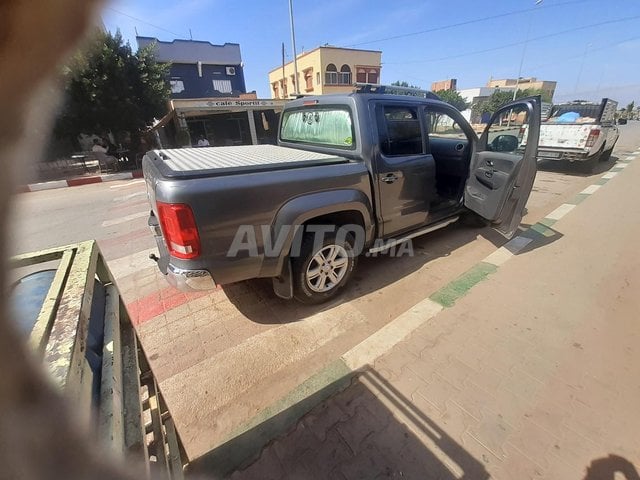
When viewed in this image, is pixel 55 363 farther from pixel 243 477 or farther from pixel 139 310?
pixel 139 310

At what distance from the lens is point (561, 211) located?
5395 millimetres

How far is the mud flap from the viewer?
2.67 metres

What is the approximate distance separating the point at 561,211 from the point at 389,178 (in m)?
4.41

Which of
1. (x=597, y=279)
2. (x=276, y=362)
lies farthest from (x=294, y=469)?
(x=597, y=279)

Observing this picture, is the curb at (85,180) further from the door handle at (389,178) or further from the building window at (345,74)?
the building window at (345,74)

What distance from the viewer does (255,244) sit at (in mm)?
2348

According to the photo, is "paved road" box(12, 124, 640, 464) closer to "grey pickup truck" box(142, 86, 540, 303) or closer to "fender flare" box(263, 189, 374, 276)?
"grey pickup truck" box(142, 86, 540, 303)

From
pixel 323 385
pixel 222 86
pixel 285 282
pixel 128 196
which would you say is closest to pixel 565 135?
pixel 285 282

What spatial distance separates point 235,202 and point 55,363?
4.73 feet

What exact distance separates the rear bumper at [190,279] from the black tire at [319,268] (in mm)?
794

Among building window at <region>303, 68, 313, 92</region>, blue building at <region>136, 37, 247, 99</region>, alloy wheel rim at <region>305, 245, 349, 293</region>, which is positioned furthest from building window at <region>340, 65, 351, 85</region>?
alloy wheel rim at <region>305, 245, 349, 293</region>

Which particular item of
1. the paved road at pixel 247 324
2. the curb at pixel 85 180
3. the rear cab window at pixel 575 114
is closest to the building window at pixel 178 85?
the curb at pixel 85 180

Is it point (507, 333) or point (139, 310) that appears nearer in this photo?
point (507, 333)

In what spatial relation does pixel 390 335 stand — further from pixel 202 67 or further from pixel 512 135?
pixel 202 67
